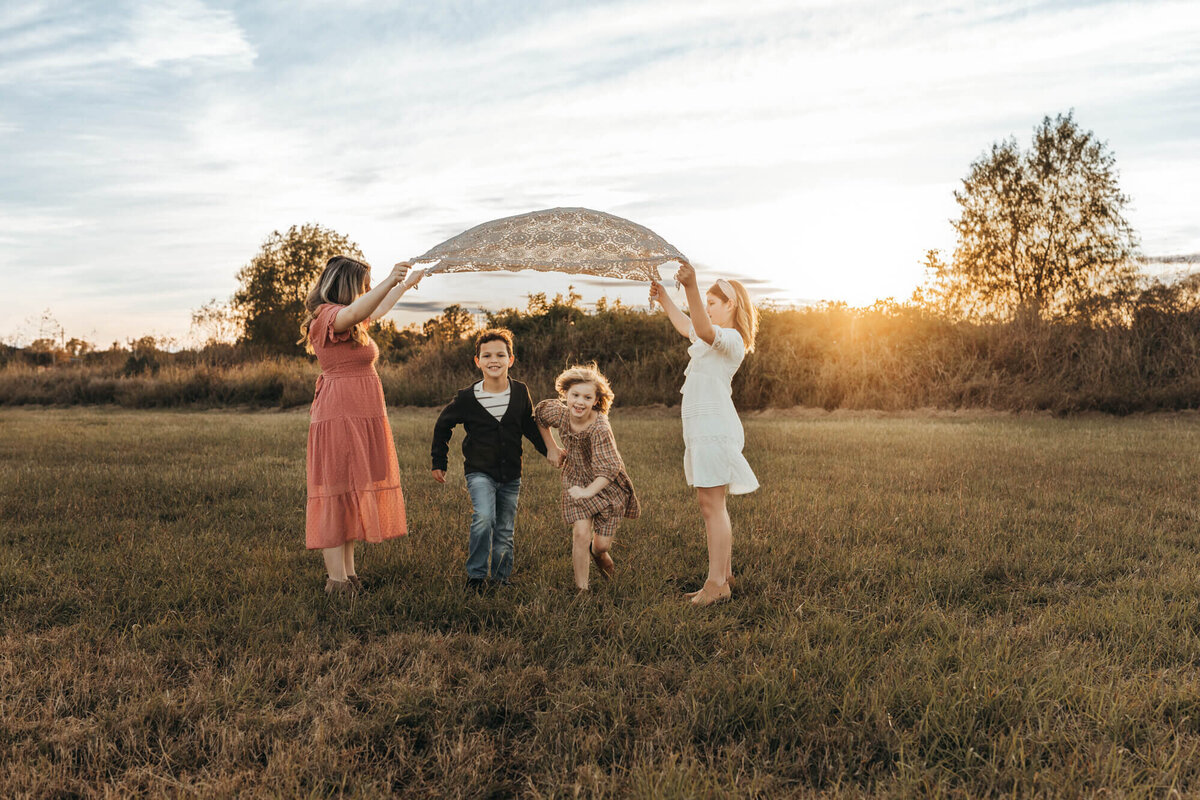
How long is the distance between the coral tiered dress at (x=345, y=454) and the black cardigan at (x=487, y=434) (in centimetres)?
42

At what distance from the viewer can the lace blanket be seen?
4.58 m

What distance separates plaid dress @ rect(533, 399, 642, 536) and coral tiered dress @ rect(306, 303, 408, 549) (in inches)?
43.5

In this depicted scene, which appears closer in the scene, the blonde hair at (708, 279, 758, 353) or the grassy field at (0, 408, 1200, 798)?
the grassy field at (0, 408, 1200, 798)

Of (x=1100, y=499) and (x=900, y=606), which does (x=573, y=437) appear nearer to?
(x=900, y=606)

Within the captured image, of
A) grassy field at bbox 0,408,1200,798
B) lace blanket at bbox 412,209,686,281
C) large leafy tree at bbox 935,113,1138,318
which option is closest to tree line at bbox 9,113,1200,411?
large leafy tree at bbox 935,113,1138,318

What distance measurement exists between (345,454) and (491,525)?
40.6 inches

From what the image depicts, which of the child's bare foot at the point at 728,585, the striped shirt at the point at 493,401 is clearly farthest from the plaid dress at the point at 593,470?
the child's bare foot at the point at 728,585

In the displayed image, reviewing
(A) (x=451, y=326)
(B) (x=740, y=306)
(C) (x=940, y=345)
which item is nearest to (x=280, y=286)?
(A) (x=451, y=326)

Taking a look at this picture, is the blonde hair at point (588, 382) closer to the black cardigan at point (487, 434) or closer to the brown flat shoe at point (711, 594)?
the black cardigan at point (487, 434)

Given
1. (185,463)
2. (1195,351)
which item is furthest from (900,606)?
(1195,351)

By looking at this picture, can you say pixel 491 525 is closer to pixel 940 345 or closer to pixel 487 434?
pixel 487 434

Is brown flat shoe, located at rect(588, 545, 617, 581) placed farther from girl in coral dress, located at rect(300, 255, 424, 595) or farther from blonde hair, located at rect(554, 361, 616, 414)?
girl in coral dress, located at rect(300, 255, 424, 595)

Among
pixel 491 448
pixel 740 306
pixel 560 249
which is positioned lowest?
pixel 491 448

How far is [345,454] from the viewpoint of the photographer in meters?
5.06
